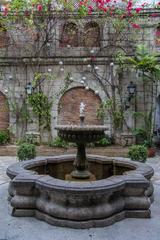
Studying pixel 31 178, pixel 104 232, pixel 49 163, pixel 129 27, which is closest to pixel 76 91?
pixel 129 27

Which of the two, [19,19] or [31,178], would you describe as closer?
[31,178]

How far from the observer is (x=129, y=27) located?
1068cm

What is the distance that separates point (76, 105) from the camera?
10.9 meters

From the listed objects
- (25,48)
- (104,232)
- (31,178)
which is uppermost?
(25,48)

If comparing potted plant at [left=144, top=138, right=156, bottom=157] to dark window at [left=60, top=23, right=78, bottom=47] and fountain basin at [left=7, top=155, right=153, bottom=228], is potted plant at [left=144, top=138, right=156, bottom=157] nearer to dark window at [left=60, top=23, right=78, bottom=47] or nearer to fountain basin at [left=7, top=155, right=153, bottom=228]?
dark window at [left=60, top=23, right=78, bottom=47]

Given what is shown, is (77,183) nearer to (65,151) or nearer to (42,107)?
(65,151)

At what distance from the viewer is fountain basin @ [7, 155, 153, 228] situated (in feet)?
12.6

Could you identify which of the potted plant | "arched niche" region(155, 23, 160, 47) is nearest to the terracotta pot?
the potted plant

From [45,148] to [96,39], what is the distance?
4.51 meters

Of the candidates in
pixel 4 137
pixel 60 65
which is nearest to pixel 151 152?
pixel 60 65

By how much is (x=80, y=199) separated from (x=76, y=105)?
718 cm

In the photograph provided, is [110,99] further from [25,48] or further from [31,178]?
[31,178]

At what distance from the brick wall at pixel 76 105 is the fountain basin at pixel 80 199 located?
5962 millimetres

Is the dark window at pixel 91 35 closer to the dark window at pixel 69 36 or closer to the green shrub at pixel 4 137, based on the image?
the dark window at pixel 69 36
